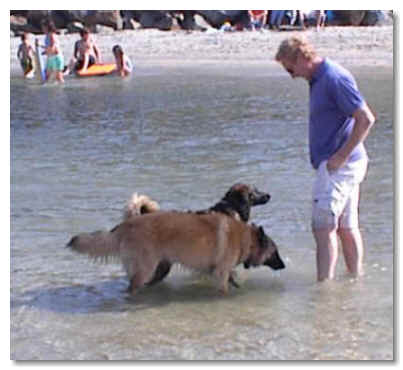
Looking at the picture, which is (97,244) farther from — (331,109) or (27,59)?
(27,59)

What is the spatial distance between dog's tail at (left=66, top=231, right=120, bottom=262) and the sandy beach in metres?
15.9

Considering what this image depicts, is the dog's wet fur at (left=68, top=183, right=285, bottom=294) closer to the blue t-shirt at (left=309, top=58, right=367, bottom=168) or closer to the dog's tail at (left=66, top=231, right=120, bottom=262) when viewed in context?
the dog's tail at (left=66, top=231, right=120, bottom=262)

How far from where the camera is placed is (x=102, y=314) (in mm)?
5855

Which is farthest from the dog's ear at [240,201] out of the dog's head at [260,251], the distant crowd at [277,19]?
the distant crowd at [277,19]

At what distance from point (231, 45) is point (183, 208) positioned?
665 inches

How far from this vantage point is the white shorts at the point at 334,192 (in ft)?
19.1

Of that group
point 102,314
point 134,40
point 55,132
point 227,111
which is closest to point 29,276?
point 102,314

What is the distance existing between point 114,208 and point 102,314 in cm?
281

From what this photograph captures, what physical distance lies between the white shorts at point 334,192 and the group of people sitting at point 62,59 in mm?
15995

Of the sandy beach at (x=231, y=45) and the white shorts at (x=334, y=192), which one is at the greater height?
the white shorts at (x=334, y=192)

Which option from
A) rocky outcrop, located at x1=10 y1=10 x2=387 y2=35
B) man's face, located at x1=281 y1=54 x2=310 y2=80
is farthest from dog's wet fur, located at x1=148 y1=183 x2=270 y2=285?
rocky outcrop, located at x1=10 y1=10 x2=387 y2=35

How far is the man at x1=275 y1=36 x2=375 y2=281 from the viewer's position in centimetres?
563

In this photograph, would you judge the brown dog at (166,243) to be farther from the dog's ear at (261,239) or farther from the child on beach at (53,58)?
the child on beach at (53,58)
